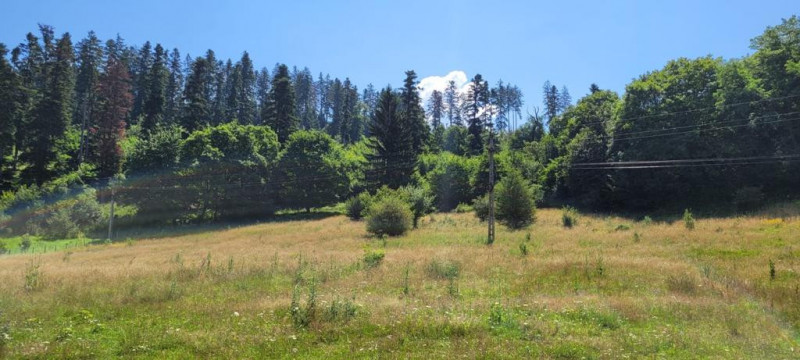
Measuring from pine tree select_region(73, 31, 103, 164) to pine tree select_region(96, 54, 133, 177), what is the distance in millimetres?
10918

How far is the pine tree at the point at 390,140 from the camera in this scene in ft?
213

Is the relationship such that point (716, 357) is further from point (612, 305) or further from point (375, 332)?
point (375, 332)

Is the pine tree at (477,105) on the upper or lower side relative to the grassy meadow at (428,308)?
upper

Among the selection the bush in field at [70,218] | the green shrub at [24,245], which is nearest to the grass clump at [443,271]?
the green shrub at [24,245]

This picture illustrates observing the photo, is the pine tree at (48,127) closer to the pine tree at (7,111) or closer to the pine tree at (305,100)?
the pine tree at (7,111)

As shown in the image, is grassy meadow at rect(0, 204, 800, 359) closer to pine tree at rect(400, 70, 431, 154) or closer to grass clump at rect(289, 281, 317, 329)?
grass clump at rect(289, 281, 317, 329)

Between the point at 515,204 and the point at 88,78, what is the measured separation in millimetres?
82415

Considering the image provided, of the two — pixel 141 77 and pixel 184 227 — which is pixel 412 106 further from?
pixel 141 77

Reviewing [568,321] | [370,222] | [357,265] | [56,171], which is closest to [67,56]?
[56,171]

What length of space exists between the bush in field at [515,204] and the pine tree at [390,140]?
97.8 feet

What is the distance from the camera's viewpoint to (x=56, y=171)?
186ft

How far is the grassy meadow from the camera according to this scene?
7.27 m

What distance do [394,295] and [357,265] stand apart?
5701 mm

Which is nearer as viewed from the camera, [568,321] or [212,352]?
[212,352]
